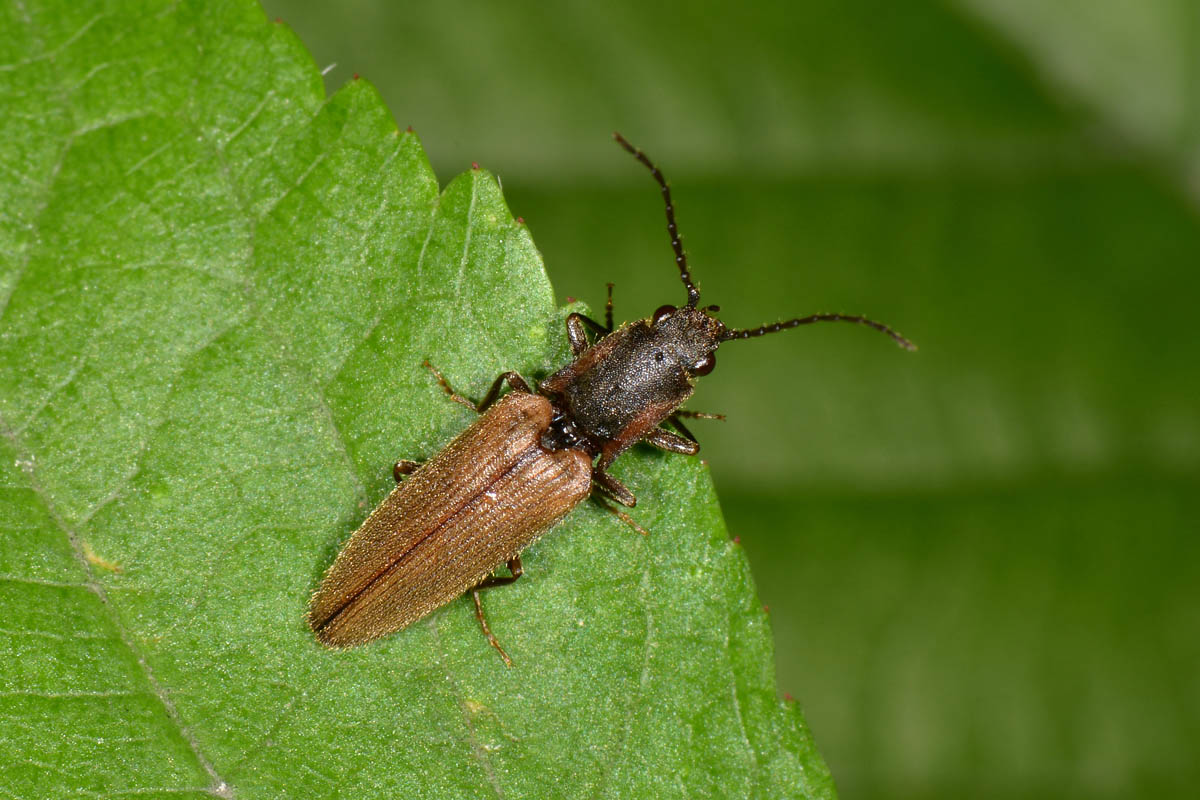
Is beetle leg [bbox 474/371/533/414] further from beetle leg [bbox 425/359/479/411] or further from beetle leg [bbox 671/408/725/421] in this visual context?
beetle leg [bbox 671/408/725/421]

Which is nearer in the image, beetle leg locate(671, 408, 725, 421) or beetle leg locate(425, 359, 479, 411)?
beetle leg locate(425, 359, 479, 411)

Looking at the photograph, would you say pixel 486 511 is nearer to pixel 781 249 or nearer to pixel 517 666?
pixel 517 666

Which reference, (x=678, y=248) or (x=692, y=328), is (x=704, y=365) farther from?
(x=678, y=248)

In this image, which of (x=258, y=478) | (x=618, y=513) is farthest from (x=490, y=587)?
(x=258, y=478)

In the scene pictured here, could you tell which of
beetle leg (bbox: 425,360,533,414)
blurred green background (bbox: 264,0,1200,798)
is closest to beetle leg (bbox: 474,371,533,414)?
beetle leg (bbox: 425,360,533,414)

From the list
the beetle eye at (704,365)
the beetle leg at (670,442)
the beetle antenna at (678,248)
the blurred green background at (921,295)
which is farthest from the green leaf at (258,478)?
the blurred green background at (921,295)

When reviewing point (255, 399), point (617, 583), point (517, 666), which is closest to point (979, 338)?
point (617, 583)
